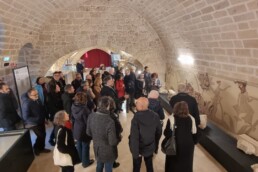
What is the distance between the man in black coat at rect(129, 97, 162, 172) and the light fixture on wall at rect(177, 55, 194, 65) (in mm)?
3704

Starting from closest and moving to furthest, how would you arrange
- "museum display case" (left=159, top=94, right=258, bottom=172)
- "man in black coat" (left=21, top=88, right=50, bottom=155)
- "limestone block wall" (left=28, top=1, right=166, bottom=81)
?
"museum display case" (left=159, top=94, right=258, bottom=172) → "man in black coat" (left=21, top=88, right=50, bottom=155) → "limestone block wall" (left=28, top=1, right=166, bottom=81)

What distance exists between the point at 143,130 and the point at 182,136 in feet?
1.69

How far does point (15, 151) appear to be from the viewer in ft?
11.1

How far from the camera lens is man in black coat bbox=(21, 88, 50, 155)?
3893 mm

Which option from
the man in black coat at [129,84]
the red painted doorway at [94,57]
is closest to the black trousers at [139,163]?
the man in black coat at [129,84]

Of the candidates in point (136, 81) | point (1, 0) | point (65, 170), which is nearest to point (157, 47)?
point (136, 81)

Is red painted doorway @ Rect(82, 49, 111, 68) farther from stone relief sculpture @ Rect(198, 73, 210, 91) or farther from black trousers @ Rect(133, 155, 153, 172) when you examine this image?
black trousers @ Rect(133, 155, 153, 172)

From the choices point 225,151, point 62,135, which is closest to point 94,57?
point 225,151

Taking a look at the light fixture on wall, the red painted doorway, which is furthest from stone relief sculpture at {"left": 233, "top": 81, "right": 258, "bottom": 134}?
the red painted doorway

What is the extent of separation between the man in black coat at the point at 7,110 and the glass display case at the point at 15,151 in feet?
1.18

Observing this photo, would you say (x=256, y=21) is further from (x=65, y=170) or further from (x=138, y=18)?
(x=138, y=18)

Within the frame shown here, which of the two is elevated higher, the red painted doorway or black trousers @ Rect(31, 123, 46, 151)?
the red painted doorway

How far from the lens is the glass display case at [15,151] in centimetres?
314

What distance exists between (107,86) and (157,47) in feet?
13.5
